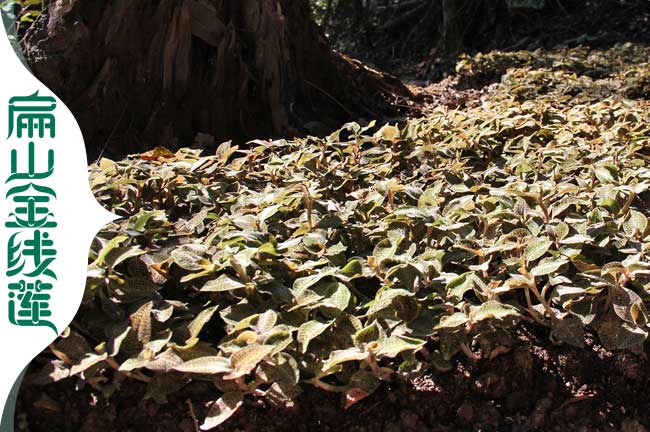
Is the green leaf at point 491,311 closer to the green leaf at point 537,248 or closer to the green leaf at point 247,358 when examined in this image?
the green leaf at point 537,248

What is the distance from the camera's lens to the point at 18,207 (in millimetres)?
1471

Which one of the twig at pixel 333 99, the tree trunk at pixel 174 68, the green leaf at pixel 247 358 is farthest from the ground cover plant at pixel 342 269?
the twig at pixel 333 99

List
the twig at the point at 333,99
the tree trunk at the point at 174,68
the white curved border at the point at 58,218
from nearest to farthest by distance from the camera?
1. the white curved border at the point at 58,218
2. the tree trunk at the point at 174,68
3. the twig at the point at 333,99

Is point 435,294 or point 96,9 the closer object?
point 435,294


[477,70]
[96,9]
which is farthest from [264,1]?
[477,70]

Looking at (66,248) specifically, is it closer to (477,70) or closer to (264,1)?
→ (264,1)

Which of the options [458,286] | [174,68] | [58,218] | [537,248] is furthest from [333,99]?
[58,218]

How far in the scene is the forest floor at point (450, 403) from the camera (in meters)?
1.60

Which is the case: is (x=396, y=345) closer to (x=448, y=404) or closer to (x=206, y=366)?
(x=448, y=404)

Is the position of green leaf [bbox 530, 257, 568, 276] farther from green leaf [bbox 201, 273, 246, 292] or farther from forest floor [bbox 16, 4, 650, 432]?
green leaf [bbox 201, 273, 246, 292]

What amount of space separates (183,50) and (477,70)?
2.54 metres

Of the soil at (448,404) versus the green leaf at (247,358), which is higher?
the green leaf at (247,358)

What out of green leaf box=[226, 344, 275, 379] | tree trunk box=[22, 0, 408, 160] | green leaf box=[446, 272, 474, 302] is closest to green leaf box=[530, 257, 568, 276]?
green leaf box=[446, 272, 474, 302]

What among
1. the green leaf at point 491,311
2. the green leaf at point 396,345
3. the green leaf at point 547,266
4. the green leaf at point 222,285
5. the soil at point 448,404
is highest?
the green leaf at point 547,266
